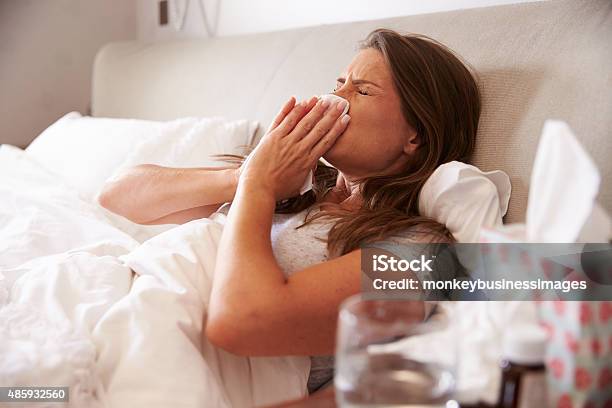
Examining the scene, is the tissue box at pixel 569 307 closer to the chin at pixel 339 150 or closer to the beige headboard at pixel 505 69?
the beige headboard at pixel 505 69

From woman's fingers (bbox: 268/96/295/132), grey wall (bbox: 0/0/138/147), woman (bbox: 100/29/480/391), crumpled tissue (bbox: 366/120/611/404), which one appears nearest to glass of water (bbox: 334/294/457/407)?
crumpled tissue (bbox: 366/120/611/404)

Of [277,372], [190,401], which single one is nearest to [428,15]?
[277,372]

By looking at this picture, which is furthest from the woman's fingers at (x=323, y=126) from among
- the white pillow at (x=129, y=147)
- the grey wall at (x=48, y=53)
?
the grey wall at (x=48, y=53)

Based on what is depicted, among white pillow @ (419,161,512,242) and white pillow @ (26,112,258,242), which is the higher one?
white pillow @ (419,161,512,242)

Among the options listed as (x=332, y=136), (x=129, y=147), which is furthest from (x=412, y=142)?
(x=129, y=147)

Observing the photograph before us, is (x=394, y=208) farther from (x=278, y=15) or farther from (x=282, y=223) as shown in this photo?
(x=278, y=15)

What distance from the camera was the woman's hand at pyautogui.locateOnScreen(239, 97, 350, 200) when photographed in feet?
3.95

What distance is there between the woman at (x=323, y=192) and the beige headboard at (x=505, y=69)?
6 centimetres

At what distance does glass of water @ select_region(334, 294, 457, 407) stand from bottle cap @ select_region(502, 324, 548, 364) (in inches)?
1.9

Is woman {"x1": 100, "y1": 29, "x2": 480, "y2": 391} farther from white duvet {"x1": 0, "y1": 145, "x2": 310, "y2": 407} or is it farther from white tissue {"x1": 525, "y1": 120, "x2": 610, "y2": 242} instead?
white tissue {"x1": 525, "y1": 120, "x2": 610, "y2": 242}

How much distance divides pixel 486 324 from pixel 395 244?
352 mm

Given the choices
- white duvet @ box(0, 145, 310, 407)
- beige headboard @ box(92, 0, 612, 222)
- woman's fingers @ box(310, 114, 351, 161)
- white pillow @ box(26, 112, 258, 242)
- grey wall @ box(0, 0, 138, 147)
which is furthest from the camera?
grey wall @ box(0, 0, 138, 147)

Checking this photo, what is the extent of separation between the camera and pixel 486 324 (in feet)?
2.34

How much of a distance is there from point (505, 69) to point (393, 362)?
0.79 m
